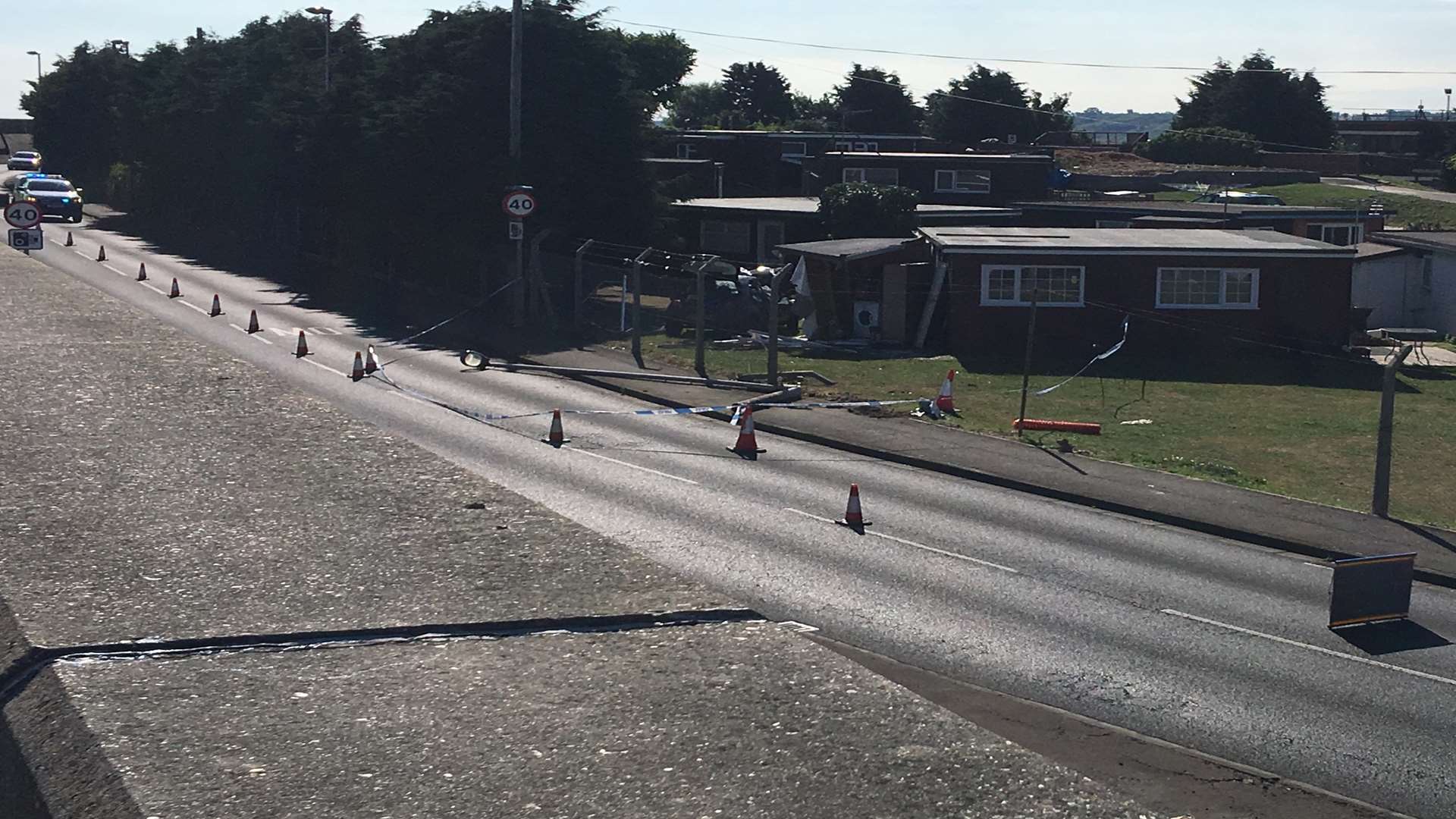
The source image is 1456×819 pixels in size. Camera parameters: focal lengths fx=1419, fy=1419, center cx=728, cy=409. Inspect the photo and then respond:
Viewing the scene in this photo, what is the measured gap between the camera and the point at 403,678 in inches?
286

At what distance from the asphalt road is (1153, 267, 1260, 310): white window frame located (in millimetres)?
16196

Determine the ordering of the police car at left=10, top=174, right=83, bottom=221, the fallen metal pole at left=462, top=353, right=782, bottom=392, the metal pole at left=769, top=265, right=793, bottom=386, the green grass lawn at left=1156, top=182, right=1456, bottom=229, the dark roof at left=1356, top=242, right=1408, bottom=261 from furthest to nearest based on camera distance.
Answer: the green grass lawn at left=1156, top=182, right=1456, bottom=229, the police car at left=10, top=174, right=83, bottom=221, the dark roof at left=1356, top=242, right=1408, bottom=261, the fallen metal pole at left=462, top=353, right=782, bottom=392, the metal pole at left=769, top=265, right=793, bottom=386

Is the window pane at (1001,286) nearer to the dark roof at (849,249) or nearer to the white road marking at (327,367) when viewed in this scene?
the dark roof at (849,249)

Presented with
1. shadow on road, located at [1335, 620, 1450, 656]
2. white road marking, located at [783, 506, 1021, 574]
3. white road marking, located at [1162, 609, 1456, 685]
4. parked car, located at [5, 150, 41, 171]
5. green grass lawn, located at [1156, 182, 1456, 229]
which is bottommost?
shadow on road, located at [1335, 620, 1450, 656]

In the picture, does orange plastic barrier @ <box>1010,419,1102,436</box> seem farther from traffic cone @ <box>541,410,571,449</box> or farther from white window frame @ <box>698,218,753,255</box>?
white window frame @ <box>698,218,753,255</box>

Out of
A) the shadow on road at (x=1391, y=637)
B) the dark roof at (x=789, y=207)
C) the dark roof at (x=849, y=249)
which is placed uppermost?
the dark roof at (x=789, y=207)

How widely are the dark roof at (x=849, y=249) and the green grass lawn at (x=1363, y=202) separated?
3312 cm

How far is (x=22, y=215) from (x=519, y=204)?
12.1m

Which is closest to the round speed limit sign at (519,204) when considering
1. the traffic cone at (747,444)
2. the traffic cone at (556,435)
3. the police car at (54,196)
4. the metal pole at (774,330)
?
the metal pole at (774,330)

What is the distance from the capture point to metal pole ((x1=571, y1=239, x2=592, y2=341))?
37594 millimetres

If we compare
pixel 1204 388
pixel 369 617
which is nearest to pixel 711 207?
pixel 1204 388

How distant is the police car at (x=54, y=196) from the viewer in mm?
65938

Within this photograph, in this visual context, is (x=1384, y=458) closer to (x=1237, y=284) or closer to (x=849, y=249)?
(x=1237, y=284)

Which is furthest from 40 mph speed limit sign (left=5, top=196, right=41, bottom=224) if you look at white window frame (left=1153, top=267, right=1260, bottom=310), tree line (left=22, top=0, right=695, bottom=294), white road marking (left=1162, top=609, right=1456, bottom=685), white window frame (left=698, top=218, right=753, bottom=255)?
white road marking (left=1162, top=609, right=1456, bottom=685)
